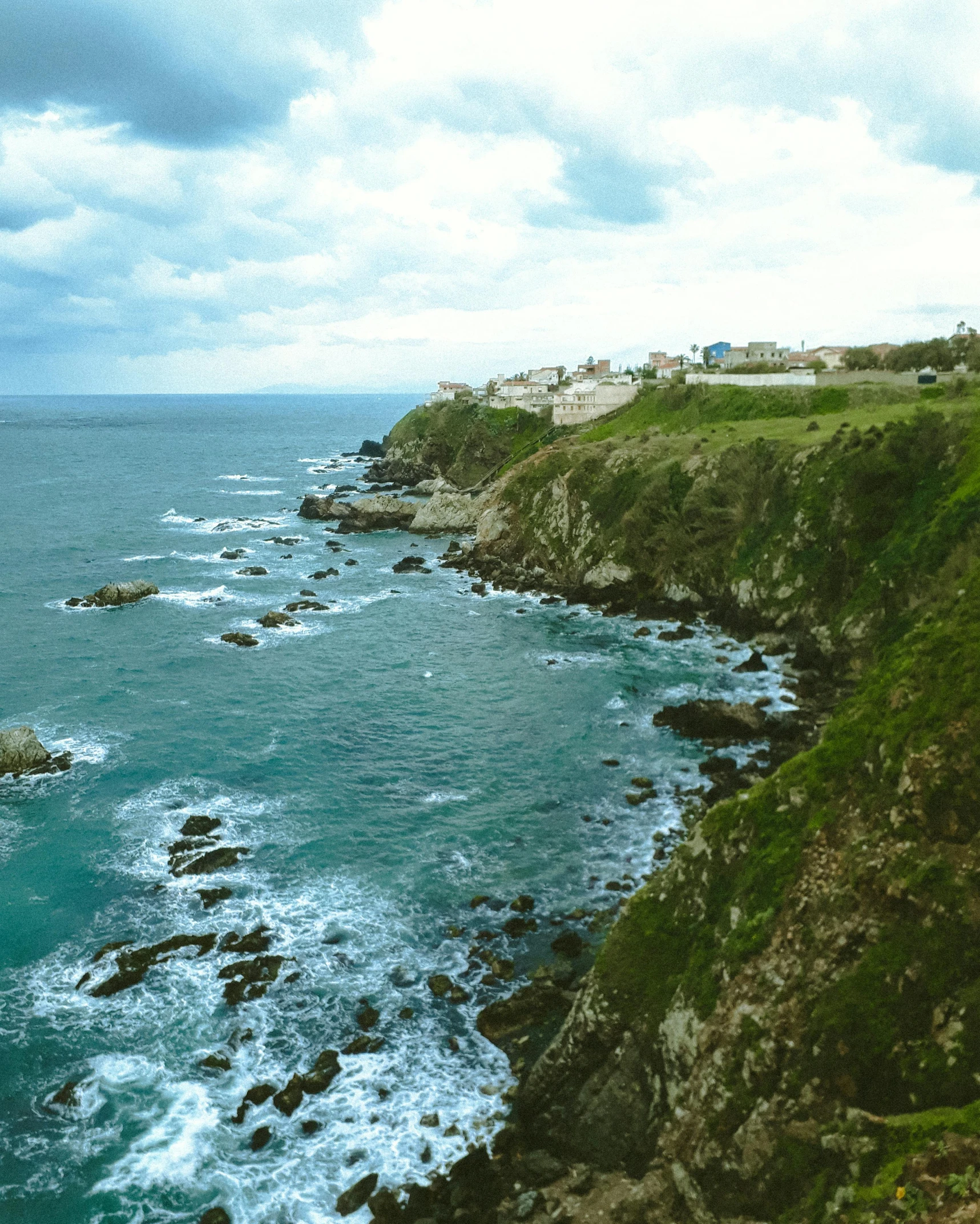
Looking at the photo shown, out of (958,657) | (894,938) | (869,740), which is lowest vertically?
(894,938)

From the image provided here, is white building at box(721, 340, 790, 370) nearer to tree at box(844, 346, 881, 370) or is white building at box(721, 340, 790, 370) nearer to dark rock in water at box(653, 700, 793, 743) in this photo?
tree at box(844, 346, 881, 370)

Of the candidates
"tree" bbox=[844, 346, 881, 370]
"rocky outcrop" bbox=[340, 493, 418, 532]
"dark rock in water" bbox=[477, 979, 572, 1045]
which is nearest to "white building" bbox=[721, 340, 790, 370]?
"tree" bbox=[844, 346, 881, 370]

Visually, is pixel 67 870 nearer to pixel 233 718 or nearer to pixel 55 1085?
pixel 55 1085

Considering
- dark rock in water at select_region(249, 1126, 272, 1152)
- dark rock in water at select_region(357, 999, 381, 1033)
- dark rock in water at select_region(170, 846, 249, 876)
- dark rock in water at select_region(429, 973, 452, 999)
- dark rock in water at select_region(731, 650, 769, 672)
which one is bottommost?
dark rock in water at select_region(249, 1126, 272, 1152)

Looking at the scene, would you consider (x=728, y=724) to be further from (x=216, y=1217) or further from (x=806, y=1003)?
(x=216, y=1217)

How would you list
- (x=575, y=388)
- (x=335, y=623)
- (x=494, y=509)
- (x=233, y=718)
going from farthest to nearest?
(x=575, y=388) → (x=494, y=509) → (x=335, y=623) → (x=233, y=718)

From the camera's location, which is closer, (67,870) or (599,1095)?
(599,1095)

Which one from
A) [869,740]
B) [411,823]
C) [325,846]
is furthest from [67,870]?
[869,740]
